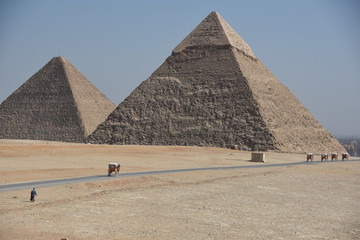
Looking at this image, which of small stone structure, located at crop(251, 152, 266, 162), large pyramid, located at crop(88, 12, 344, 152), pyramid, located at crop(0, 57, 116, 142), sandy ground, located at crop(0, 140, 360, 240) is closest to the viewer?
sandy ground, located at crop(0, 140, 360, 240)

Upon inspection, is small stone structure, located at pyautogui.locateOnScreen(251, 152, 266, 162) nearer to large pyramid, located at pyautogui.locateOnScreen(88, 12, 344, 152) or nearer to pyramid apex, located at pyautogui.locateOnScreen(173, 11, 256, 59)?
large pyramid, located at pyautogui.locateOnScreen(88, 12, 344, 152)

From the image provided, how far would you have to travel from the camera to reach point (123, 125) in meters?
72.9

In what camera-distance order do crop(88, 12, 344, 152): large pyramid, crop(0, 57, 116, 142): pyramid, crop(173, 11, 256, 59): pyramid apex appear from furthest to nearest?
crop(0, 57, 116, 142): pyramid < crop(173, 11, 256, 59): pyramid apex < crop(88, 12, 344, 152): large pyramid

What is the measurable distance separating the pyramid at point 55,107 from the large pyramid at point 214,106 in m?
27.3

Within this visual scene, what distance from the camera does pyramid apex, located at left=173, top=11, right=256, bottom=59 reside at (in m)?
77.3

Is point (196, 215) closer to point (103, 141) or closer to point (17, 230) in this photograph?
point (17, 230)

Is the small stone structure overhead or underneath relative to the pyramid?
underneath

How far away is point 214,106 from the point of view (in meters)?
70.2

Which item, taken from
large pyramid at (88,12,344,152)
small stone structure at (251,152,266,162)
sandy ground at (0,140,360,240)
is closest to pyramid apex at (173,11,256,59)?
large pyramid at (88,12,344,152)

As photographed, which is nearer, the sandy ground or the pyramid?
the sandy ground

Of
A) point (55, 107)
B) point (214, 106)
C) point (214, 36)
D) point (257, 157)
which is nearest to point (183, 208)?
point (257, 157)

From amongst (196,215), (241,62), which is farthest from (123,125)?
(196,215)

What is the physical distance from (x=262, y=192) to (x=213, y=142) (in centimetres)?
4324

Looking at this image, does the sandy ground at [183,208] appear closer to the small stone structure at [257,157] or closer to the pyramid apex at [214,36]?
the small stone structure at [257,157]
